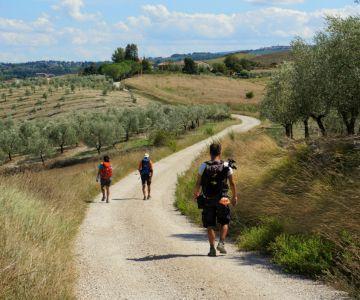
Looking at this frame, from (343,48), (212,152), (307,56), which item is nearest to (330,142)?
(212,152)

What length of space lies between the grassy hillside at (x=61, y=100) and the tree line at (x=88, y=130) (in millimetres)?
15512

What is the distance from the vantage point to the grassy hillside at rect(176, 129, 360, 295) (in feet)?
26.0

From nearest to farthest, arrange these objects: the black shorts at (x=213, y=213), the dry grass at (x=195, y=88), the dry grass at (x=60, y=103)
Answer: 1. the black shorts at (x=213, y=213)
2. the dry grass at (x=60, y=103)
3. the dry grass at (x=195, y=88)

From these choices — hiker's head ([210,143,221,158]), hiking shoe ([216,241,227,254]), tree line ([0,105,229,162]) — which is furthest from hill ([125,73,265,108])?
hiker's head ([210,143,221,158])

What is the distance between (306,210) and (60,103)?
8803 cm

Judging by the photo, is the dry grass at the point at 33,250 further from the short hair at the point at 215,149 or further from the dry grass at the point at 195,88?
the dry grass at the point at 195,88

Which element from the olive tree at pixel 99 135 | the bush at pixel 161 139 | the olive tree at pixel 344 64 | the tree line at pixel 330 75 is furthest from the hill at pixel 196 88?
the olive tree at pixel 344 64

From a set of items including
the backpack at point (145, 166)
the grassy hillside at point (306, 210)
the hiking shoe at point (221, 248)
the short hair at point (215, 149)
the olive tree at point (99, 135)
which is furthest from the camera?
the olive tree at point (99, 135)

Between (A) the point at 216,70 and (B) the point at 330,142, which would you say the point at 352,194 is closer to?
(B) the point at 330,142

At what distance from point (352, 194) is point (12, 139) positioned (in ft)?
189

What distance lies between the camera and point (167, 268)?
27.8 ft

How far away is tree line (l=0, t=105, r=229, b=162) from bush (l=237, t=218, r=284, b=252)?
1776 inches

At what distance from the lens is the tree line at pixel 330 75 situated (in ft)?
71.3

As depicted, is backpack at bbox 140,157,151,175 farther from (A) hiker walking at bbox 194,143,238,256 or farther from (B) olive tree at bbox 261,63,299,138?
(B) olive tree at bbox 261,63,299,138
